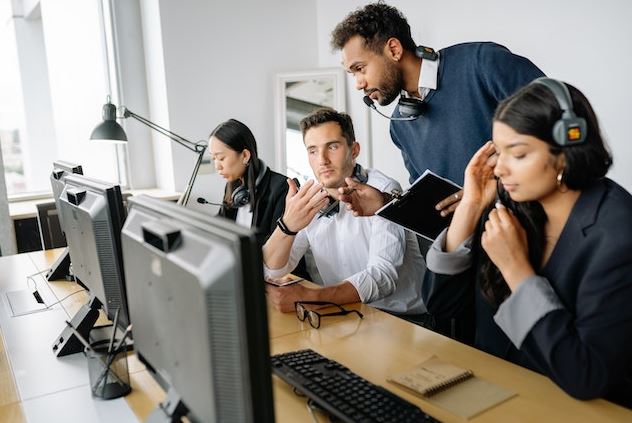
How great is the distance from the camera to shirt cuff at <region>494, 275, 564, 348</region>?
107 centimetres

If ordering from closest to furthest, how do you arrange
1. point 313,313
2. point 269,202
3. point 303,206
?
point 313,313, point 303,206, point 269,202

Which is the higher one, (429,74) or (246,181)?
(429,74)

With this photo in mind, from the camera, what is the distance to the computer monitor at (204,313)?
628mm

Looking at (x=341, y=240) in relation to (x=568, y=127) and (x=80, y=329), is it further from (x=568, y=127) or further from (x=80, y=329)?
(x=568, y=127)

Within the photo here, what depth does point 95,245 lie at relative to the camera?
1.25 metres

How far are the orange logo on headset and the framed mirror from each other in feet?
9.89

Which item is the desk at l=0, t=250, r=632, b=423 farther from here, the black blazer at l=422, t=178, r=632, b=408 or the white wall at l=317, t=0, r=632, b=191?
the white wall at l=317, t=0, r=632, b=191

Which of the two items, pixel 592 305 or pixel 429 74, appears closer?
pixel 592 305

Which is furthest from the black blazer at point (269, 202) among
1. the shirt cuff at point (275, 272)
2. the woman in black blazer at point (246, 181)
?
the shirt cuff at point (275, 272)

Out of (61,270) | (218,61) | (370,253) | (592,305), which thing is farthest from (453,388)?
(218,61)

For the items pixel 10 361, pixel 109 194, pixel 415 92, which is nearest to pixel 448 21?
pixel 415 92

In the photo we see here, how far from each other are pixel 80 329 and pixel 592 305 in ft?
3.91

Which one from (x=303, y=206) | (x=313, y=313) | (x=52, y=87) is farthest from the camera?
(x=52, y=87)

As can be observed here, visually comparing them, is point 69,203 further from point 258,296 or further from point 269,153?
point 269,153
